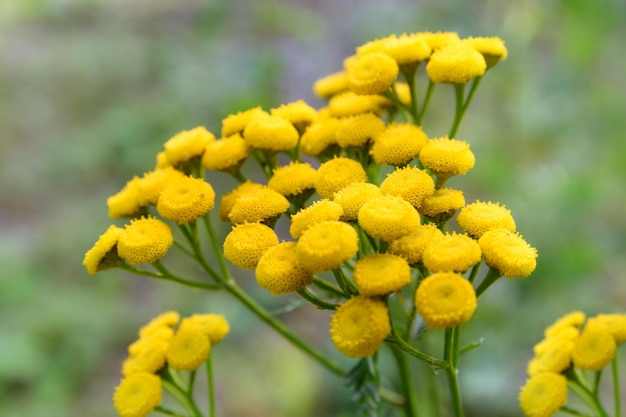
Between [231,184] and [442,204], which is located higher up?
[442,204]

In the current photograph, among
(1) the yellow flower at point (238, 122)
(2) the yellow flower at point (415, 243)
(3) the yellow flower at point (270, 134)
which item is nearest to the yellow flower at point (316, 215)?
(2) the yellow flower at point (415, 243)

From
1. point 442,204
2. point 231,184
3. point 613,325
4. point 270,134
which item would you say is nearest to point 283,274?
point 442,204

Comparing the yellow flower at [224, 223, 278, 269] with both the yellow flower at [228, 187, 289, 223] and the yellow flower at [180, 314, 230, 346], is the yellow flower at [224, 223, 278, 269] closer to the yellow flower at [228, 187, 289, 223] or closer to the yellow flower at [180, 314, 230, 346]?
the yellow flower at [228, 187, 289, 223]

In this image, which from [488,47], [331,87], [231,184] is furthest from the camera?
[231,184]

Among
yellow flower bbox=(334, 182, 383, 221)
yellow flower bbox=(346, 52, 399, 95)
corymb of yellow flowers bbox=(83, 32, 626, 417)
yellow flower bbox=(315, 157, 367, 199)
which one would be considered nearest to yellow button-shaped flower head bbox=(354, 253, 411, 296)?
corymb of yellow flowers bbox=(83, 32, 626, 417)

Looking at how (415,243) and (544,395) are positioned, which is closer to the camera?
(415,243)

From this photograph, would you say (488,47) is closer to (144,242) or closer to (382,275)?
(382,275)
